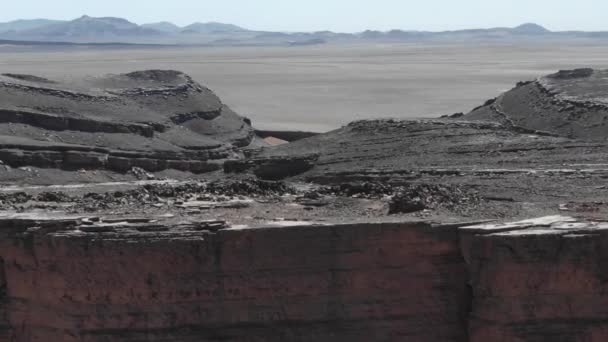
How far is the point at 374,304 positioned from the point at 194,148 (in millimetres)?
14369

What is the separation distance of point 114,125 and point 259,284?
1390cm

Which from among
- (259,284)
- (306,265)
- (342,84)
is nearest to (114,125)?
(259,284)

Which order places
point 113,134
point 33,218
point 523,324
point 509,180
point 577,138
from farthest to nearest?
point 113,134 < point 577,138 < point 509,180 < point 33,218 < point 523,324

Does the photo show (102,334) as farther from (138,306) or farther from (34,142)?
(34,142)

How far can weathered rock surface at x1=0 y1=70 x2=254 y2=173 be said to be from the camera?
2433 cm

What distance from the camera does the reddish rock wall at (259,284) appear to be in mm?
13734

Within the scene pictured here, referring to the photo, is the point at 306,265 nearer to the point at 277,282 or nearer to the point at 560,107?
the point at 277,282

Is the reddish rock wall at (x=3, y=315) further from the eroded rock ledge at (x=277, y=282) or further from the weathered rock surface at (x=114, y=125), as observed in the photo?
the weathered rock surface at (x=114, y=125)

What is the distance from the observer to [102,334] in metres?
14.0

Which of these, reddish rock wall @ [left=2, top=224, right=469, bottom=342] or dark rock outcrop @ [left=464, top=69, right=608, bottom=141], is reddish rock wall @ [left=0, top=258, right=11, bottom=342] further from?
dark rock outcrop @ [left=464, top=69, right=608, bottom=141]

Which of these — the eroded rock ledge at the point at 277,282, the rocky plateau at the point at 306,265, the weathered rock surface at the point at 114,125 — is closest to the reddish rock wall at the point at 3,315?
the rocky plateau at the point at 306,265

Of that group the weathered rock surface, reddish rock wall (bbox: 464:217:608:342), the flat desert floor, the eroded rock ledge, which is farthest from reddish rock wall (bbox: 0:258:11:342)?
the flat desert floor

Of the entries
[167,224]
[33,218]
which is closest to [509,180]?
[167,224]

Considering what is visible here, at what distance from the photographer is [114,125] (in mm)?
26859
